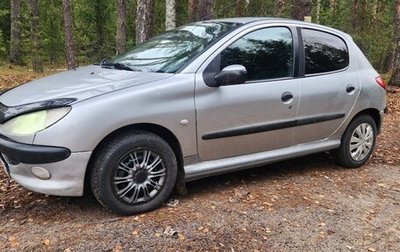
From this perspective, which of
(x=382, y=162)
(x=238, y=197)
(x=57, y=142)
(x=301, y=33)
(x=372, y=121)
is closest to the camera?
(x=57, y=142)

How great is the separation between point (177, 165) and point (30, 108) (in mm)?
1367

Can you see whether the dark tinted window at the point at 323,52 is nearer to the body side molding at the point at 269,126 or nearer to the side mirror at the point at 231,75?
the body side molding at the point at 269,126

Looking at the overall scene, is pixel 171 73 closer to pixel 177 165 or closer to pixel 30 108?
pixel 177 165

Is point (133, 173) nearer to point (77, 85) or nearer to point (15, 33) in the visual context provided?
point (77, 85)

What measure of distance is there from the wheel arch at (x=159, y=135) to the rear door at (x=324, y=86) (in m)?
1.44

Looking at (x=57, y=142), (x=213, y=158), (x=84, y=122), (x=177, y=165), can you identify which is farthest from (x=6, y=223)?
(x=213, y=158)

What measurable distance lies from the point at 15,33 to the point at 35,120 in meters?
17.4

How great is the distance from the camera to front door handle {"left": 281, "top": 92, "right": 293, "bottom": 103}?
14.5ft

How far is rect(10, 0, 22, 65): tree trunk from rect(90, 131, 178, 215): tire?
1660 centimetres

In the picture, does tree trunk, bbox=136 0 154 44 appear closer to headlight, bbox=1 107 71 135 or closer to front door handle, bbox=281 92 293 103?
front door handle, bbox=281 92 293 103

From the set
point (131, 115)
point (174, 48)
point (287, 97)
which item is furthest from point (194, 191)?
point (174, 48)

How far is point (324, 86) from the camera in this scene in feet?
15.7

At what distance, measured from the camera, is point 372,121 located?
5.41 metres

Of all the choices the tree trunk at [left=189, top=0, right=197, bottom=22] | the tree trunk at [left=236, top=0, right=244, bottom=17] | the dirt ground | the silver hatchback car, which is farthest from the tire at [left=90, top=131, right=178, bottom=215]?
the tree trunk at [left=236, top=0, right=244, bottom=17]
